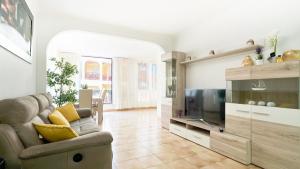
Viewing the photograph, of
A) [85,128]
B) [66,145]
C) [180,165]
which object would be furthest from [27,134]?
[180,165]

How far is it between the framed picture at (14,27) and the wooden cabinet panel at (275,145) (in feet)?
9.60

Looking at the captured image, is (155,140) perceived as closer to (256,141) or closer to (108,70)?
(256,141)

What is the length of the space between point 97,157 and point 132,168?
34.7 inches

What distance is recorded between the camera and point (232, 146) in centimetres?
237

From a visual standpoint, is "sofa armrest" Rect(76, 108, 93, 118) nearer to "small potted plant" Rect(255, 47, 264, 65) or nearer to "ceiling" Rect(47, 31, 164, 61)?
"ceiling" Rect(47, 31, 164, 61)

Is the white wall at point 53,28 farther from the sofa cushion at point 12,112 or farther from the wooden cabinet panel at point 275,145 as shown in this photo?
the wooden cabinet panel at point 275,145

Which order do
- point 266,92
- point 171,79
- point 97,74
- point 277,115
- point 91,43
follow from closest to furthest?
point 277,115, point 266,92, point 171,79, point 91,43, point 97,74

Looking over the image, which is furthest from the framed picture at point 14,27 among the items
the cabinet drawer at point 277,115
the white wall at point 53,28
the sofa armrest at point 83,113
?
the cabinet drawer at point 277,115

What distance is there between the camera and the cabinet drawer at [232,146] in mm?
2218

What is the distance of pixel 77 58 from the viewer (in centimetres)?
657

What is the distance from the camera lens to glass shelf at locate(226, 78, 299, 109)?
1.96 m

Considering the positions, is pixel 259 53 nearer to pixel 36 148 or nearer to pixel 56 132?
pixel 56 132

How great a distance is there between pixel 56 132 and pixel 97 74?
6.11 meters

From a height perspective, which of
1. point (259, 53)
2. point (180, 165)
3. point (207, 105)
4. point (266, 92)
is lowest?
point (180, 165)
